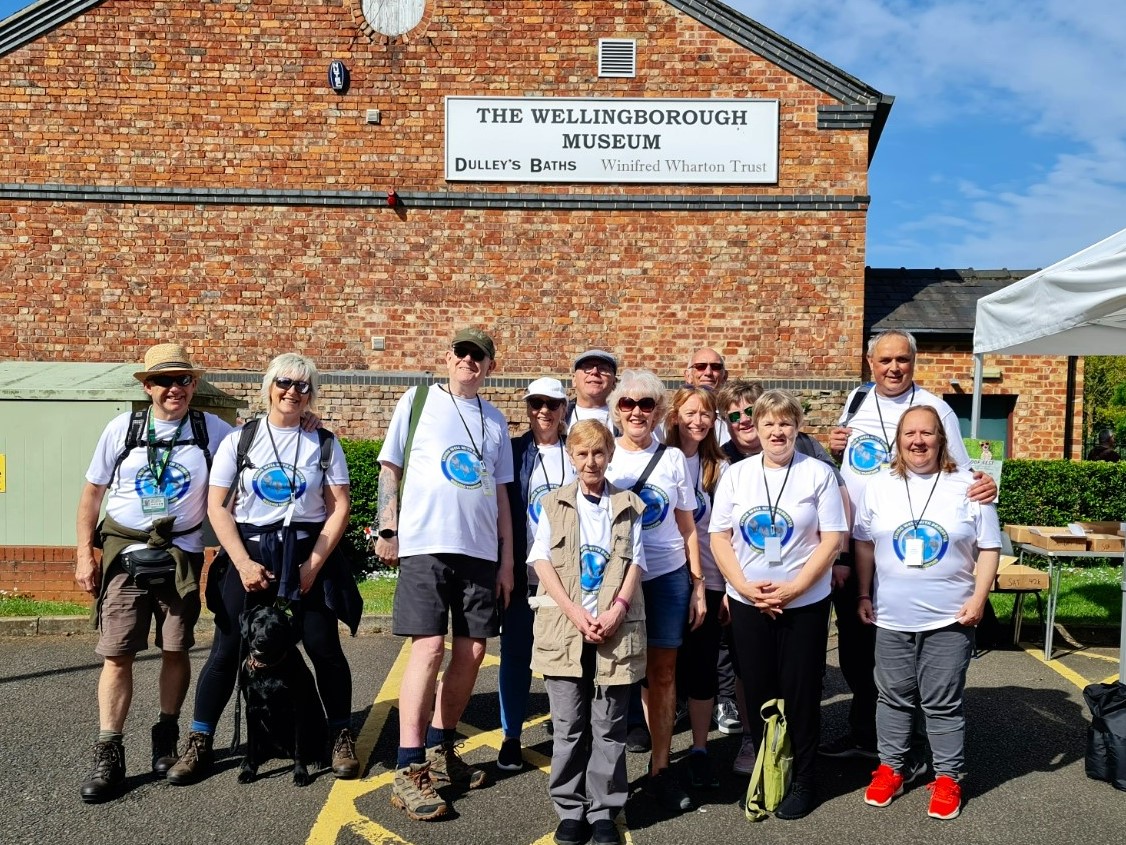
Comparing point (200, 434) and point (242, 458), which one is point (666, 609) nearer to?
point (242, 458)

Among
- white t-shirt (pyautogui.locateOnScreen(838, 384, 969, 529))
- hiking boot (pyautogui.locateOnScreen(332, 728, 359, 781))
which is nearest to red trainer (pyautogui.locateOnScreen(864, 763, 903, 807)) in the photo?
white t-shirt (pyautogui.locateOnScreen(838, 384, 969, 529))

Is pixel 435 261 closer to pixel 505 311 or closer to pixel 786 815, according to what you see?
pixel 505 311

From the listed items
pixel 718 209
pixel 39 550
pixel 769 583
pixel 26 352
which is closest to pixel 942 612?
pixel 769 583

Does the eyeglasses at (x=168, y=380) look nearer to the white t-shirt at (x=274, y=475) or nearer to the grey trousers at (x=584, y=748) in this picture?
the white t-shirt at (x=274, y=475)

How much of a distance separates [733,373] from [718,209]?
209 cm

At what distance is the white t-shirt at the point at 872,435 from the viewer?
15.0 ft

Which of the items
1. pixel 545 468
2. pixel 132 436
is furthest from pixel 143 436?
pixel 545 468

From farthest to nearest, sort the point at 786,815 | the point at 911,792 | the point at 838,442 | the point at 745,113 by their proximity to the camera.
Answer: the point at 745,113 → the point at 838,442 → the point at 911,792 → the point at 786,815

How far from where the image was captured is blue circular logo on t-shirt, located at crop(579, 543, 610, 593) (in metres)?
3.77

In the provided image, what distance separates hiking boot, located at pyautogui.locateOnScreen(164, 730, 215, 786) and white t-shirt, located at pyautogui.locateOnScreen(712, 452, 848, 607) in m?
2.62

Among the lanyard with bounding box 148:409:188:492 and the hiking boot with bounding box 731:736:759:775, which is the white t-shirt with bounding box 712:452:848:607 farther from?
the lanyard with bounding box 148:409:188:492

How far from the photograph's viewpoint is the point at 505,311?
452 inches

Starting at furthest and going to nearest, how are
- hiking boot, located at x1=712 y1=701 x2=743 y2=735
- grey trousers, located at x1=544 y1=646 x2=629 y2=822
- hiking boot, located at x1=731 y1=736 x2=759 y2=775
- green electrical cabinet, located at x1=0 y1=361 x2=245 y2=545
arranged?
1. green electrical cabinet, located at x1=0 y1=361 x2=245 y2=545
2. hiking boot, located at x1=712 y1=701 x2=743 y2=735
3. hiking boot, located at x1=731 y1=736 x2=759 y2=775
4. grey trousers, located at x1=544 y1=646 x2=629 y2=822

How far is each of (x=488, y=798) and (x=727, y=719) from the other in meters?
1.55
